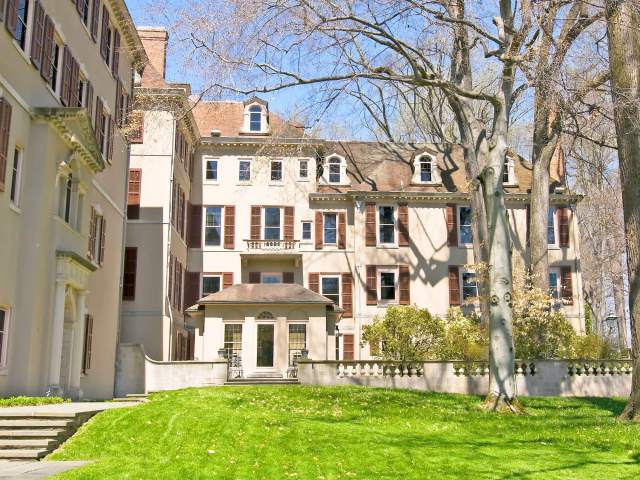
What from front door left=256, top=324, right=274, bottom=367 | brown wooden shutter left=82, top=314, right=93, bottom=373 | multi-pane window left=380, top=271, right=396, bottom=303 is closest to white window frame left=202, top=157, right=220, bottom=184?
multi-pane window left=380, top=271, right=396, bottom=303

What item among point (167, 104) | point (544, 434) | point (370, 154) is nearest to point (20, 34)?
point (167, 104)

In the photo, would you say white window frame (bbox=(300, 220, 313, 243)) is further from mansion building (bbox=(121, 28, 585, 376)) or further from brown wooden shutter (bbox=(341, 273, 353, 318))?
brown wooden shutter (bbox=(341, 273, 353, 318))

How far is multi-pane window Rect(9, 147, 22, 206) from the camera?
51.2ft

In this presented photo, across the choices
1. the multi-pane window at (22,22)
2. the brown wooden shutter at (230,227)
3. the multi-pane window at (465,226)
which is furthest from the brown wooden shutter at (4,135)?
the multi-pane window at (465,226)

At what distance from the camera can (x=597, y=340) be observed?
81.7 feet

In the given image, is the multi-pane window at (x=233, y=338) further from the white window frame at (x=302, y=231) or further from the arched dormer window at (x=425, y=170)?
the arched dormer window at (x=425, y=170)

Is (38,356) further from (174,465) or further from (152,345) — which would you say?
(152,345)

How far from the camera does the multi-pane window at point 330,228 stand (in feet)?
117

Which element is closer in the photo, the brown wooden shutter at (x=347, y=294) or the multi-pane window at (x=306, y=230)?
the brown wooden shutter at (x=347, y=294)

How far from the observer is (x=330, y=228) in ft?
118

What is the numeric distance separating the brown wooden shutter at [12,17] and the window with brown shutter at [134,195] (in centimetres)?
1533

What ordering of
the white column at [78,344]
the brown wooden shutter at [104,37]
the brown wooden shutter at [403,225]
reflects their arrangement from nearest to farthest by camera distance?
the white column at [78,344]
the brown wooden shutter at [104,37]
the brown wooden shutter at [403,225]

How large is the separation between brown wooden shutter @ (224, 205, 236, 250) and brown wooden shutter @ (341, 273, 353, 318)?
5808mm

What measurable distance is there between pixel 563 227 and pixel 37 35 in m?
27.7
